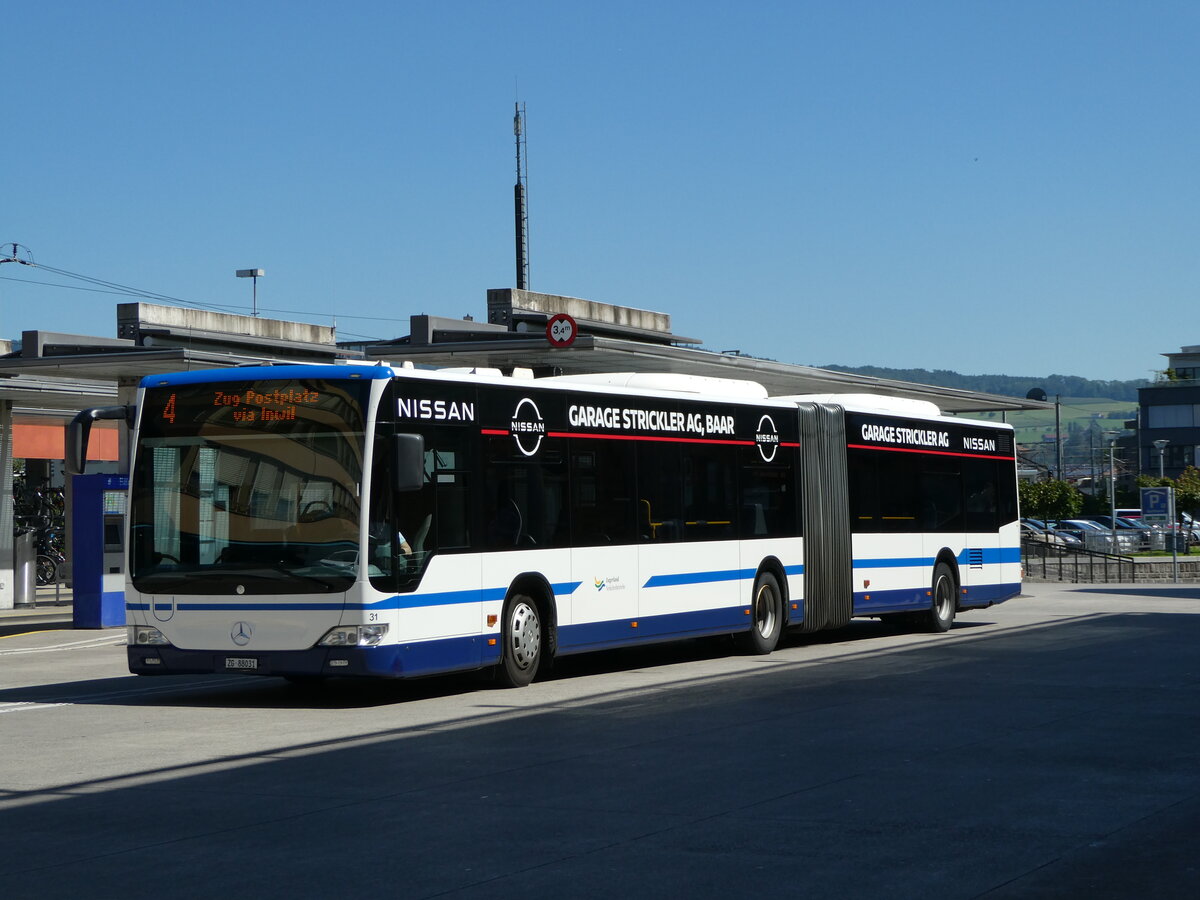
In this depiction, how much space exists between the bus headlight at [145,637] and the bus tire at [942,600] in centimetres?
1241

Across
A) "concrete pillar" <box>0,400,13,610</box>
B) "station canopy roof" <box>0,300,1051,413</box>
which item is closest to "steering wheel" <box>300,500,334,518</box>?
"station canopy roof" <box>0,300,1051,413</box>

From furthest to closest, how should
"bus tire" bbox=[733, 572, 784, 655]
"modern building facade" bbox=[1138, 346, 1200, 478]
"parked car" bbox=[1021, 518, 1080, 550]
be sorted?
"modern building facade" bbox=[1138, 346, 1200, 478]
"parked car" bbox=[1021, 518, 1080, 550]
"bus tire" bbox=[733, 572, 784, 655]

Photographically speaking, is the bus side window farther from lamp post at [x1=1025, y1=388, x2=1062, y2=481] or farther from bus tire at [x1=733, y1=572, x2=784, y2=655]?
lamp post at [x1=1025, y1=388, x2=1062, y2=481]

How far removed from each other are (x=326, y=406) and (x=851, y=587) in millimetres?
9516

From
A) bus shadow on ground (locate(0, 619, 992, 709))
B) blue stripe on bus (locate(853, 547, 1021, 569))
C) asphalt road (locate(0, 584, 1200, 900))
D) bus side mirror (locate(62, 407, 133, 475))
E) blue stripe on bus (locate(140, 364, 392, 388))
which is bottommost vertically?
asphalt road (locate(0, 584, 1200, 900))

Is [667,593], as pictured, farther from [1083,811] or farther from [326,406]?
[1083,811]

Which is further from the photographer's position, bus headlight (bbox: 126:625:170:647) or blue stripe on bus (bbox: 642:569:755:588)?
blue stripe on bus (bbox: 642:569:755:588)

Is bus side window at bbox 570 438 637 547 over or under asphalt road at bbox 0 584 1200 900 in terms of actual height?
over

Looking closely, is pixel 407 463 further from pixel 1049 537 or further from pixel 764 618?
pixel 1049 537

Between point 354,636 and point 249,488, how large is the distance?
1.58 meters

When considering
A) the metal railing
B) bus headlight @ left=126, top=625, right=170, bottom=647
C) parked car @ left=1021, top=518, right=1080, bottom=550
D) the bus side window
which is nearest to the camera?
bus headlight @ left=126, top=625, right=170, bottom=647

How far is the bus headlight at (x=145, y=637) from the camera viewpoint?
47.2 ft

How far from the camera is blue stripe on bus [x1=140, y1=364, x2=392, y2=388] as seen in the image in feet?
45.9

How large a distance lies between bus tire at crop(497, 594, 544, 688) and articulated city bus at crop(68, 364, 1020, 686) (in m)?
0.02
